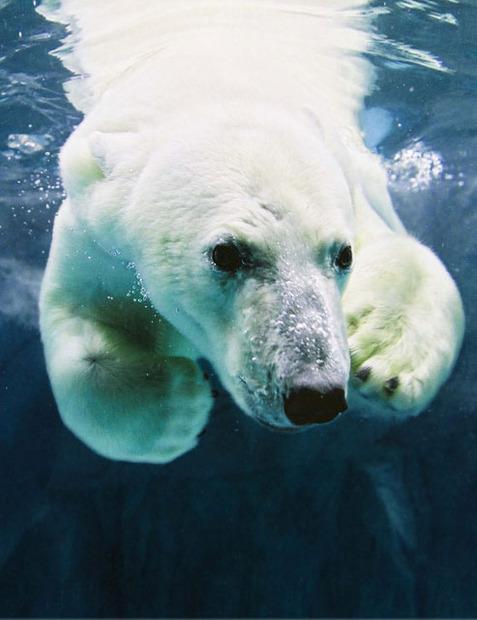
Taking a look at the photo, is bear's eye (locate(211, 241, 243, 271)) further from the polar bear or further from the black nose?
the black nose

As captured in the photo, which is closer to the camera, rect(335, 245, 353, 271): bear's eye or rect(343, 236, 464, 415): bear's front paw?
rect(335, 245, 353, 271): bear's eye

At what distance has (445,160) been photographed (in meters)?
4.83

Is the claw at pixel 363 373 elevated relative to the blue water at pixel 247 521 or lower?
elevated

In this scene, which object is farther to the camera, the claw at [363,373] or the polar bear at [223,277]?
the claw at [363,373]

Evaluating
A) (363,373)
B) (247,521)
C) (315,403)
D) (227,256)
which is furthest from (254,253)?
(247,521)

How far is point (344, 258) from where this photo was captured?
74.0 inches

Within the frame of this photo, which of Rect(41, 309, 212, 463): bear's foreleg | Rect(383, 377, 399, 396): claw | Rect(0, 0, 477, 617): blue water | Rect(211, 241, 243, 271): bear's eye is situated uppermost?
Rect(211, 241, 243, 271): bear's eye

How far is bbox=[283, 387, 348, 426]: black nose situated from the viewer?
1491mm

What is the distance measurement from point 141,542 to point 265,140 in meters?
1.81

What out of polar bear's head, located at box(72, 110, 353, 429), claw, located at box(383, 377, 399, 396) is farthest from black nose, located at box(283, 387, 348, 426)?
claw, located at box(383, 377, 399, 396)

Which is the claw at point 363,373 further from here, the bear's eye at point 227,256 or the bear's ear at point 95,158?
the bear's ear at point 95,158

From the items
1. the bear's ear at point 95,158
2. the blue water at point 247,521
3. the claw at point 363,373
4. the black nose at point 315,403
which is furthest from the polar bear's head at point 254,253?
the blue water at point 247,521

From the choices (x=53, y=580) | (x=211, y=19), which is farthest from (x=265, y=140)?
(x=211, y=19)

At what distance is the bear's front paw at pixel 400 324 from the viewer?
2104mm
